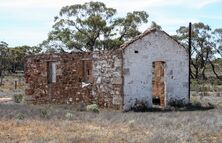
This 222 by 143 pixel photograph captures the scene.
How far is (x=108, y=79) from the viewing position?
22.2 metres

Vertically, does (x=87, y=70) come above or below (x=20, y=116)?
above

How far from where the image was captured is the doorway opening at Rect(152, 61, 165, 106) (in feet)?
77.7

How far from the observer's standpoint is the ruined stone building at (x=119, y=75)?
2173cm

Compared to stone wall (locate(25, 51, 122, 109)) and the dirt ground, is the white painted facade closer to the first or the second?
stone wall (locate(25, 51, 122, 109))

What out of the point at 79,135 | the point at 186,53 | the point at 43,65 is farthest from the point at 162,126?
the point at 43,65

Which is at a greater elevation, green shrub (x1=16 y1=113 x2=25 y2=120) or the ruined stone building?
the ruined stone building

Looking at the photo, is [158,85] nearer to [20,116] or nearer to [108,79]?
[108,79]

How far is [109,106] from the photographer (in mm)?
22188

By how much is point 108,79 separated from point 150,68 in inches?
76.8

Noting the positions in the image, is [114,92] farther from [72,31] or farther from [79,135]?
[72,31]

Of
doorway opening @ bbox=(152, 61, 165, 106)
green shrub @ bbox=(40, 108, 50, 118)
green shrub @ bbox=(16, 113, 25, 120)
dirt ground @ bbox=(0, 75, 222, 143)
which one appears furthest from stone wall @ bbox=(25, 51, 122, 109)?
green shrub @ bbox=(16, 113, 25, 120)

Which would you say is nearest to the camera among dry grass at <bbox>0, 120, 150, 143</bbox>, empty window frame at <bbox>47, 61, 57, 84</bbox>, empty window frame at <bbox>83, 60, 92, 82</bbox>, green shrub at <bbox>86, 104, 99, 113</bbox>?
dry grass at <bbox>0, 120, 150, 143</bbox>

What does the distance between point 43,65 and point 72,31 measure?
71.5 feet

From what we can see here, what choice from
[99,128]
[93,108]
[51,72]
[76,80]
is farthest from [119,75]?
[99,128]
